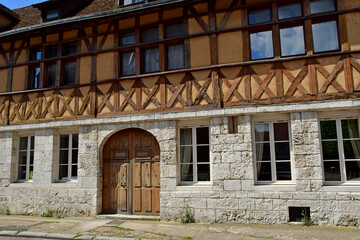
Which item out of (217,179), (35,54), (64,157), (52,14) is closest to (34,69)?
(35,54)

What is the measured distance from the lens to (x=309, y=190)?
18.9 feet

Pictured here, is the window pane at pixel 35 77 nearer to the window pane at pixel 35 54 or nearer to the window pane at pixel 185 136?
the window pane at pixel 35 54

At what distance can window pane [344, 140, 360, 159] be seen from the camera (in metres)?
5.78

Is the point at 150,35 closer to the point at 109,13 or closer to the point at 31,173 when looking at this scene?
the point at 109,13

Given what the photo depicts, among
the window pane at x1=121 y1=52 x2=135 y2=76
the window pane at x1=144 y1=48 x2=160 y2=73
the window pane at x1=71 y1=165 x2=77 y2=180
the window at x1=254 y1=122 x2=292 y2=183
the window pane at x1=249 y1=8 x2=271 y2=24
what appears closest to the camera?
the window at x1=254 y1=122 x2=292 y2=183

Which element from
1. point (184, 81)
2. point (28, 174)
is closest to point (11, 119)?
point (28, 174)

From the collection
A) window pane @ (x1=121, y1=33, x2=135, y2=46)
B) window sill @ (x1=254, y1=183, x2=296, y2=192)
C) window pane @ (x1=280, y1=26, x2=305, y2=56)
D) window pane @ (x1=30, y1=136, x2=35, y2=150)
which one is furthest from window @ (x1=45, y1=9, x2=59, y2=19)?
window sill @ (x1=254, y1=183, x2=296, y2=192)

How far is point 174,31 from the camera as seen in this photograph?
7203 mm

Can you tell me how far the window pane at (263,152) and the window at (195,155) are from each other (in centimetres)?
116

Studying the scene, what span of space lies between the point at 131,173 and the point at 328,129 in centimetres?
477

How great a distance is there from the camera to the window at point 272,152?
6.13 metres

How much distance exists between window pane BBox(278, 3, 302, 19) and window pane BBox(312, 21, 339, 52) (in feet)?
1.75

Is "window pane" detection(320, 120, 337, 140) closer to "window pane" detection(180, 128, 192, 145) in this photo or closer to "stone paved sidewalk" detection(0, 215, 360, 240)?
"stone paved sidewalk" detection(0, 215, 360, 240)

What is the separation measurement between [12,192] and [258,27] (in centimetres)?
799
